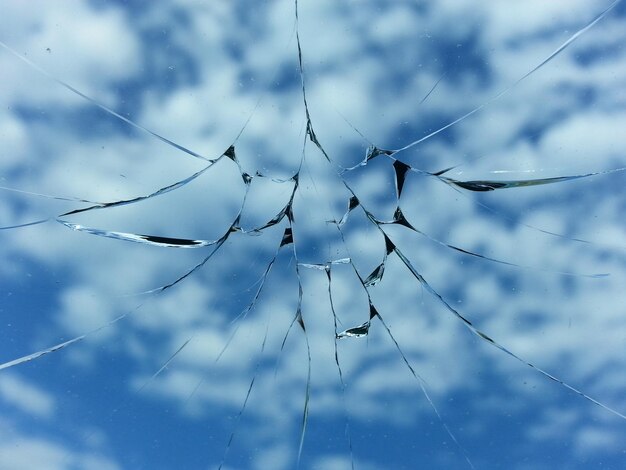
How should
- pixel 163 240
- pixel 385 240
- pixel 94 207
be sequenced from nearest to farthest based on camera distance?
pixel 94 207 < pixel 163 240 < pixel 385 240

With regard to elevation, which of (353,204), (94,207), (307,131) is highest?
(307,131)

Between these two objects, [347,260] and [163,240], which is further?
[347,260]

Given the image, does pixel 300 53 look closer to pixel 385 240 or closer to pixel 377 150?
pixel 377 150

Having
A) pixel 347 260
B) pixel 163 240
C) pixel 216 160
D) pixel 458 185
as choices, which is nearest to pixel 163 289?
pixel 163 240

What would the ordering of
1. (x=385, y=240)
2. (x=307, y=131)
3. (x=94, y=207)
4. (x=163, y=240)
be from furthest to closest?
(x=385, y=240)
(x=307, y=131)
(x=163, y=240)
(x=94, y=207)

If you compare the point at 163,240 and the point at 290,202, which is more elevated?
the point at 290,202

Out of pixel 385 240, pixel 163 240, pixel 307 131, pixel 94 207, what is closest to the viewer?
pixel 94 207

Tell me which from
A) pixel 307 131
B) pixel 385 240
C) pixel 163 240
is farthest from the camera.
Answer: pixel 385 240

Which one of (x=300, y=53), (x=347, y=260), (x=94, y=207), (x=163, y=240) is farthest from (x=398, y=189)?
(x=94, y=207)

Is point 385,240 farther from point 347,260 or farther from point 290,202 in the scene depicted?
point 290,202
